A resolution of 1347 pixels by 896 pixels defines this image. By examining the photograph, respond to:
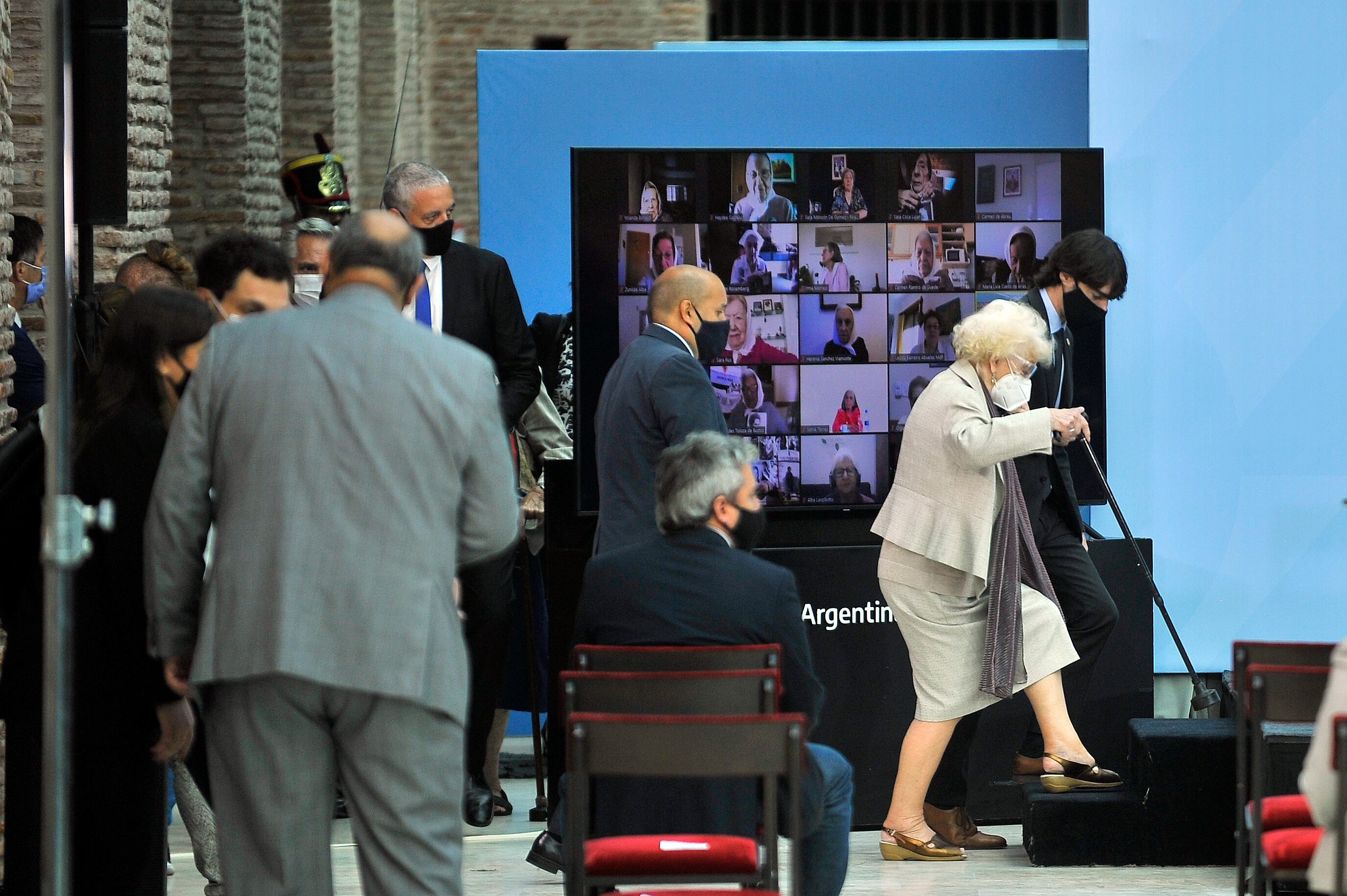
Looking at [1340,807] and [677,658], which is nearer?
[1340,807]

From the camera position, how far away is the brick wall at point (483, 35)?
529 inches

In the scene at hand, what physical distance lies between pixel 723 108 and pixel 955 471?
131 inches

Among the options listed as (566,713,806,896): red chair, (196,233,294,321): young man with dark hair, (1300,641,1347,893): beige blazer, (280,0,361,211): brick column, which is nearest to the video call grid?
(196,233,294,321): young man with dark hair

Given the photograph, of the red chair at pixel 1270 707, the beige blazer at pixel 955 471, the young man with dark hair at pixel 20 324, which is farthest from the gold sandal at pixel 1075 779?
the young man with dark hair at pixel 20 324

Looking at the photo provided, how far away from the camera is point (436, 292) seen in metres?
5.01

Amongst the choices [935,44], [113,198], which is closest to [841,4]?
[935,44]

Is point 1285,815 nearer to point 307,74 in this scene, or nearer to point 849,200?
point 849,200

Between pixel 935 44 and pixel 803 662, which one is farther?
pixel 935 44

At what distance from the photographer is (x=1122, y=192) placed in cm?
629

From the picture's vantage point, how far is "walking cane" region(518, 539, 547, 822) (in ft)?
18.6

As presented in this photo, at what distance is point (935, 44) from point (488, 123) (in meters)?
2.01

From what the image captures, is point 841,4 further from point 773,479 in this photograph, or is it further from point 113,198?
point 113,198

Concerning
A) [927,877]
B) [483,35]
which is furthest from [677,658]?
[483,35]

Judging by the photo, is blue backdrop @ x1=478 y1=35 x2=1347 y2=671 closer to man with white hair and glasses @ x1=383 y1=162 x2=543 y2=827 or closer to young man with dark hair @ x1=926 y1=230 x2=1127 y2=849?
young man with dark hair @ x1=926 y1=230 x2=1127 y2=849
